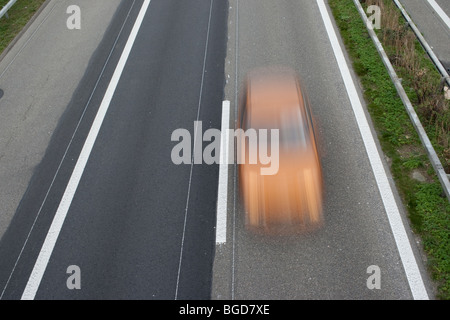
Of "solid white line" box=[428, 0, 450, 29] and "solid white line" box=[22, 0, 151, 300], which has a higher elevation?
"solid white line" box=[428, 0, 450, 29]

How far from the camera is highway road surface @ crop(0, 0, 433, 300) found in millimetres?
9469

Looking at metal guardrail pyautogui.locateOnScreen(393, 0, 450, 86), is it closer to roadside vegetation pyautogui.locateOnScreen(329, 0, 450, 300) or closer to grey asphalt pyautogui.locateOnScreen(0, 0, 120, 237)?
roadside vegetation pyautogui.locateOnScreen(329, 0, 450, 300)

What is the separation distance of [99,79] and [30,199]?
5174mm

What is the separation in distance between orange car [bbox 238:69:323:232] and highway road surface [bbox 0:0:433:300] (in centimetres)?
43

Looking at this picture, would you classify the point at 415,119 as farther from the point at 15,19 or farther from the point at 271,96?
the point at 15,19

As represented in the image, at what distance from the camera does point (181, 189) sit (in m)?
11.3

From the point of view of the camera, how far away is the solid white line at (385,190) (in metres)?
9.07

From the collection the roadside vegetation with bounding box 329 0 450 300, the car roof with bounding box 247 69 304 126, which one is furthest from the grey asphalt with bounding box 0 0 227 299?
the roadside vegetation with bounding box 329 0 450 300

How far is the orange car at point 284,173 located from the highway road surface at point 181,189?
432mm

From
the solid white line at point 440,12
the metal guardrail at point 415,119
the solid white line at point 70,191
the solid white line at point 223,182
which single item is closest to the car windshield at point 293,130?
the solid white line at point 223,182

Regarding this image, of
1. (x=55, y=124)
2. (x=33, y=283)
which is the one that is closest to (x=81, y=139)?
(x=55, y=124)

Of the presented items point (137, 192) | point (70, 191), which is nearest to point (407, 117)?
point (137, 192)
